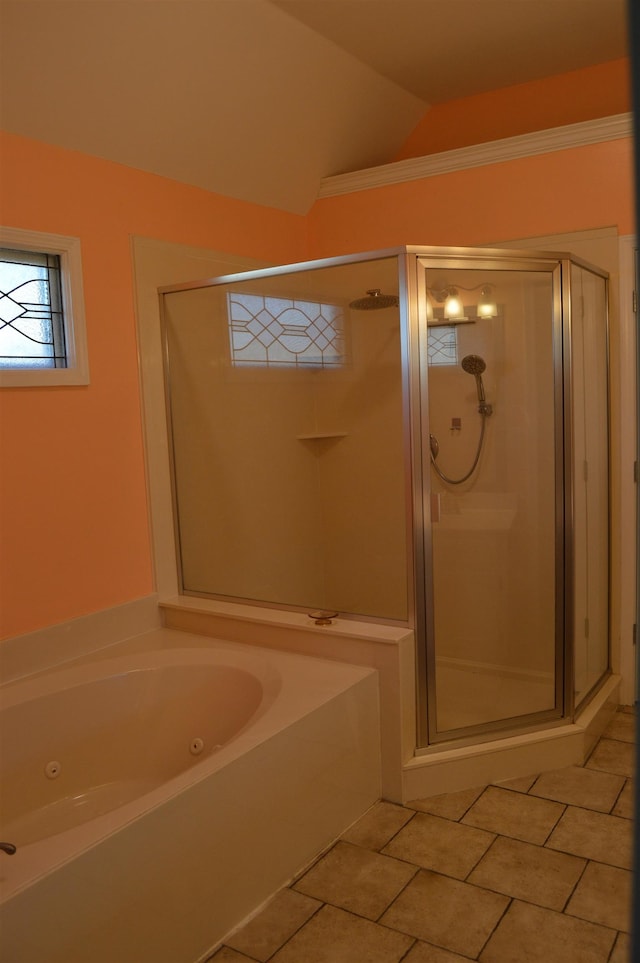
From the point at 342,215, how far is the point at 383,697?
2381 millimetres

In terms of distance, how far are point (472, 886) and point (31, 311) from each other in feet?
7.60

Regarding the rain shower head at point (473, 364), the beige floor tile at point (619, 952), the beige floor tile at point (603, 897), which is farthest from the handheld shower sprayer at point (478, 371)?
the beige floor tile at point (619, 952)

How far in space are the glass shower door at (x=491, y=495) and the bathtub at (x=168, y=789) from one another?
44 centimetres

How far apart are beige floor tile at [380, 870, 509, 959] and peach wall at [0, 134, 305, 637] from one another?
1.50 metres

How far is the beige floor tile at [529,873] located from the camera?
220cm

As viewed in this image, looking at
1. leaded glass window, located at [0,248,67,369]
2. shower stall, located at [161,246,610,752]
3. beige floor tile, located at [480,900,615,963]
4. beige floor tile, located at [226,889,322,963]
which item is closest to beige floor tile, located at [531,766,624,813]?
shower stall, located at [161,246,610,752]

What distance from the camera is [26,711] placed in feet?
8.21

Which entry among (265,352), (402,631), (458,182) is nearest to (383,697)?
(402,631)

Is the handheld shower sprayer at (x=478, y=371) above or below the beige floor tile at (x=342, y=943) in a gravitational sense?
above

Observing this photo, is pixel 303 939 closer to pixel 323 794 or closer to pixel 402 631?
pixel 323 794

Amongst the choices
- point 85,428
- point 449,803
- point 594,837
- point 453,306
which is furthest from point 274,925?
point 453,306

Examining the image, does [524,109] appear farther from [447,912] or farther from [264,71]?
[447,912]

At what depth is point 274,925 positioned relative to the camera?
6.91 feet

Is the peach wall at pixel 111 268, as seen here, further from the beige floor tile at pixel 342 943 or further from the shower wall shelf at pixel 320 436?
the beige floor tile at pixel 342 943
